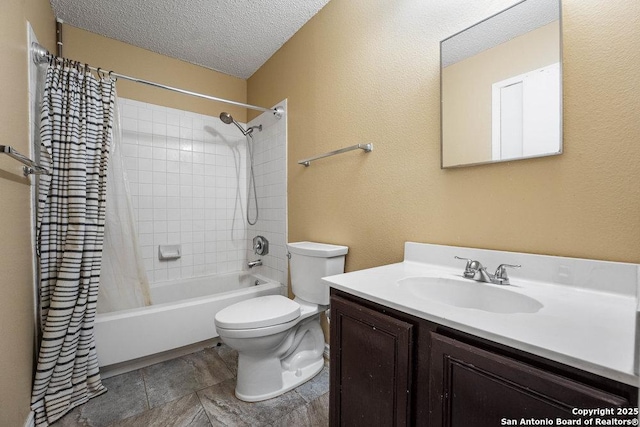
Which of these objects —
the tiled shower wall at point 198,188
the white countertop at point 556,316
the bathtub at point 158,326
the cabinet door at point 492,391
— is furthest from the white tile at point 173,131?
the cabinet door at point 492,391

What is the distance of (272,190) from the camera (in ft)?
7.95

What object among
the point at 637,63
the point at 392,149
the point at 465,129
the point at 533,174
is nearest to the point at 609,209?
the point at 533,174

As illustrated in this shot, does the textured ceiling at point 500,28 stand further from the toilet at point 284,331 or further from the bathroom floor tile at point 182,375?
the bathroom floor tile at point 182,375

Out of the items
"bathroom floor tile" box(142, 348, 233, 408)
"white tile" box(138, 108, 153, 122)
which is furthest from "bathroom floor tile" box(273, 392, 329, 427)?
"white tile" box(138, 108, 153, 122)

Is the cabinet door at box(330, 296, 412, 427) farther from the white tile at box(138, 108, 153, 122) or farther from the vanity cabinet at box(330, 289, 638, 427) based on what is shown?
the white tile at box(138, 108, 153, 122)

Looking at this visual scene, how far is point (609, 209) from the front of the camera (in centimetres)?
81

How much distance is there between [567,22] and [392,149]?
2.43 feet

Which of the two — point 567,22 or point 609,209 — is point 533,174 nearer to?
point 609,209

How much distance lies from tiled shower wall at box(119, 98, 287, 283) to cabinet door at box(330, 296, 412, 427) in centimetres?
129

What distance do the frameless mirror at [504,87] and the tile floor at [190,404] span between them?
139 cm

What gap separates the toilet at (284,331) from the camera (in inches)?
53.9

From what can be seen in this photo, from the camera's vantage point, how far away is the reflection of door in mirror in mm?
915

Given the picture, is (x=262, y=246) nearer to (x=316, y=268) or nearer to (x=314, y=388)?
(x=316, y=268)

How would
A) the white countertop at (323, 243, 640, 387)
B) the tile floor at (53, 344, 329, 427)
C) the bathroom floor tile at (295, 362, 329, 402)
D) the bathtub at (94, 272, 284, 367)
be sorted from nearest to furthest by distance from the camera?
the white countertop at (323, 243, 640, 387), the tile floor at (53, 344, 329, 427), the bathroom floor tile at (295, 362, 329, 402), the bathtub at (94, 272, 284, 367)
